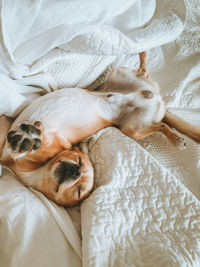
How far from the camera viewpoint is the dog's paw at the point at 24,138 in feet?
2.60

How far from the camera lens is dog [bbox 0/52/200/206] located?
82 centimetres

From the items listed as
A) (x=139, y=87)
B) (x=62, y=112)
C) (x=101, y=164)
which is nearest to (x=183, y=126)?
(x=139, y=87)

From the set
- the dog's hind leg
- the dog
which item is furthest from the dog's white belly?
the dog's hind leg

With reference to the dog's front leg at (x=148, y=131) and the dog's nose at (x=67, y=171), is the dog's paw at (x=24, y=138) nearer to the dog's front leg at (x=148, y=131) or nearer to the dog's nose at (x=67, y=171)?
the dog's nose at (x=67, y=171)

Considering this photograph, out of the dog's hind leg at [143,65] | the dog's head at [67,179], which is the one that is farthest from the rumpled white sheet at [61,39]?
the dog's head at [67,179]

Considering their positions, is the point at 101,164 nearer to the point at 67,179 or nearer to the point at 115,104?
the point at 67,179

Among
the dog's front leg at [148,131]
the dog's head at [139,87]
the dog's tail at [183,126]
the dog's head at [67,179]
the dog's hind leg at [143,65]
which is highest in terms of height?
the dog's hind leg at [143,65]

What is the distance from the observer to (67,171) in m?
0.82

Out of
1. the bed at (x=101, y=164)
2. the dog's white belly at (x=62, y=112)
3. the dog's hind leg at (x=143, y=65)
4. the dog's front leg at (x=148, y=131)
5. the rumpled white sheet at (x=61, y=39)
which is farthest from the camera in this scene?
the dog's hind leg at (x=143, y=65)

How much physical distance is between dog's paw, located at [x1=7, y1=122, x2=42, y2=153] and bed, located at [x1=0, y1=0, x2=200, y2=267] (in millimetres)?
124

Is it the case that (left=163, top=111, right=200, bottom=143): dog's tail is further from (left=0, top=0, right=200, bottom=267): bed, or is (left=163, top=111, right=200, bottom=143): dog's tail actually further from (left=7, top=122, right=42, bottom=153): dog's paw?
(left=7, top=122, right=42, bottom=153): dog's paw

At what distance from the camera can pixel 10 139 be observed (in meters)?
0.79

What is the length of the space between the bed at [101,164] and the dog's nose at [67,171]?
9 cm

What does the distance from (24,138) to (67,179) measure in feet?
0.69
